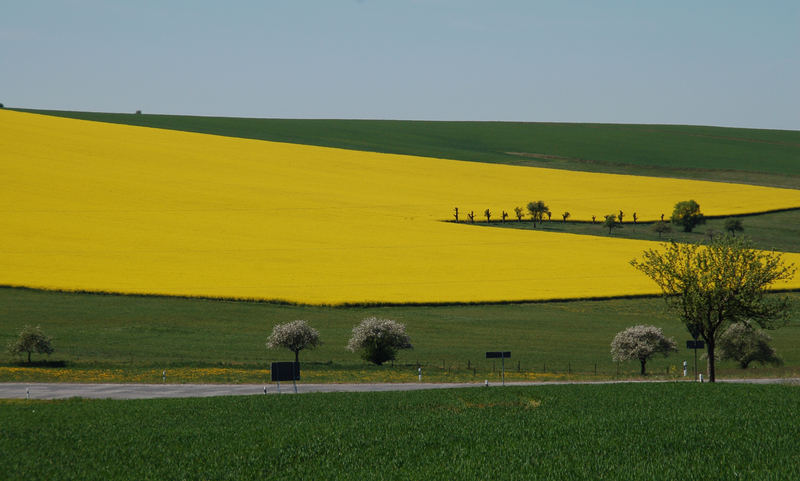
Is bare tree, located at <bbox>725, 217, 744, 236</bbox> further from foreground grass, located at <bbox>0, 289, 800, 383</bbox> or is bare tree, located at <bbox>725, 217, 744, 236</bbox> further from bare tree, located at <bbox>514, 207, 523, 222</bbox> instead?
foreground grass, located at <bbox>0, 289, 800, 383</bbox>

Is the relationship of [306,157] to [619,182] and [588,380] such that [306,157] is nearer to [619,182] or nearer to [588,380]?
[619,182]

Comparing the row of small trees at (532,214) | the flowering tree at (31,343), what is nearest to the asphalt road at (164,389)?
the flowering tree at (31,343)

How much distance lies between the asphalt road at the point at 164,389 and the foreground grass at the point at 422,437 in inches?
294

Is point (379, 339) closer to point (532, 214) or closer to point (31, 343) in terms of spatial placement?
point (31, 343)

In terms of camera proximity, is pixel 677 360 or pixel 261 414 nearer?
pixel 261 414

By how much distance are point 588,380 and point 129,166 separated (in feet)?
264

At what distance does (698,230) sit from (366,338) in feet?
196

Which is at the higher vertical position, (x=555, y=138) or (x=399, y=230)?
(x=555, y=138)

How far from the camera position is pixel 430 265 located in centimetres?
7938

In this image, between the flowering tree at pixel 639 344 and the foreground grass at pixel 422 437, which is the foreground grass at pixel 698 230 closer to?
the flowering tree at pixel 639 344

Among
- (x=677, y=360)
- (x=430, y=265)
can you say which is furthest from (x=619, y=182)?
(x=677, y=360)

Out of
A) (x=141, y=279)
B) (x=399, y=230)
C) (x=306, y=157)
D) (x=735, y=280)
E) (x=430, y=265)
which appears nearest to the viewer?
(x=735, y=280)

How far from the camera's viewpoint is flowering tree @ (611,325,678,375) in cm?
5656

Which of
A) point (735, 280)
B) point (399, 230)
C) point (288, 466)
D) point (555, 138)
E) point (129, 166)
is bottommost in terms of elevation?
point (288, 466)
